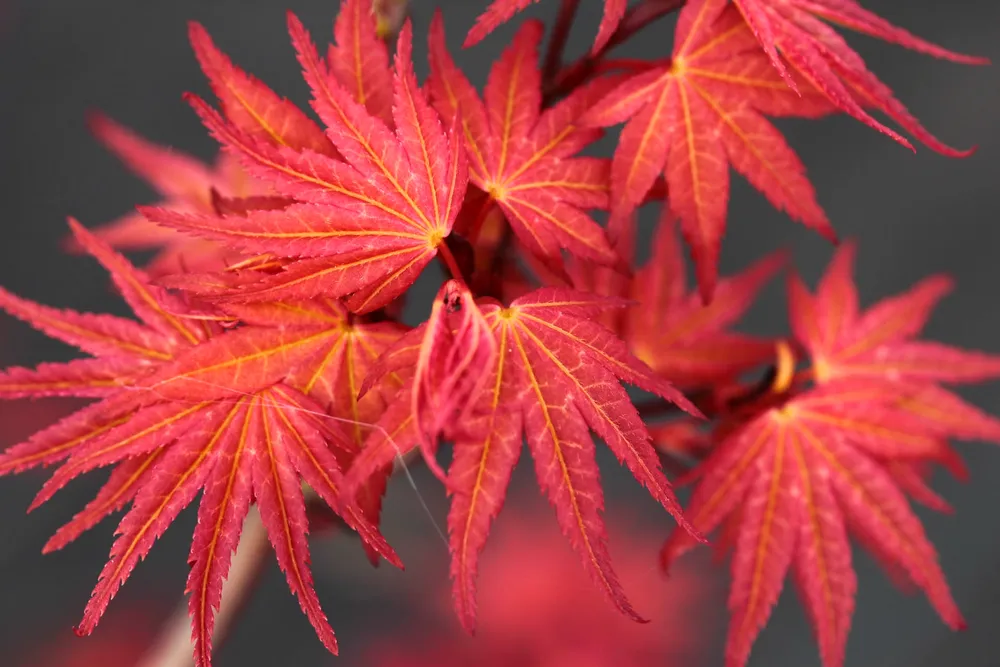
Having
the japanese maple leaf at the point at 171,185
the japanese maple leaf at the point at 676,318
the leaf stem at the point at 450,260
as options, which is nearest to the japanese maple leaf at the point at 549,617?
the japanese maple leaf at the point at 676,318

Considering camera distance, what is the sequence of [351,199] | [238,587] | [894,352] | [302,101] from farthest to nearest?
1. [302,101]
2. [894,352]
3. [238,587]
4. [351,199]

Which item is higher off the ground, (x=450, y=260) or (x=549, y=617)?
(x=450, y=260)

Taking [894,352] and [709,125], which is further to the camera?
[894,352]

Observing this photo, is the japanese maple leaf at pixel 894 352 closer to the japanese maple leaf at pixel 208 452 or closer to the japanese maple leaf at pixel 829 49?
the japanese maple leaf at pixel 829 49

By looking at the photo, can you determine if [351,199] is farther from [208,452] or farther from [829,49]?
[829,49]

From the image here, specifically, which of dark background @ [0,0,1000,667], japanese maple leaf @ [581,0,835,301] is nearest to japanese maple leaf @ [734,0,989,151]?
japanese maple leaf @ [581,0,835,301]

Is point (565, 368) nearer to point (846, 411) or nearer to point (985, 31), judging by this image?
point (846, 411)

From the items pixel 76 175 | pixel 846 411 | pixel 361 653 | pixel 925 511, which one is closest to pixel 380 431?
pixel 846 411

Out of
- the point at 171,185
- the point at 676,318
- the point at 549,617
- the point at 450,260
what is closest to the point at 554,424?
the point at 450,260
